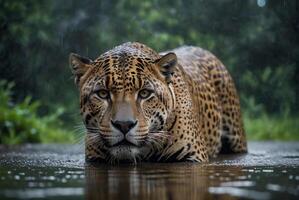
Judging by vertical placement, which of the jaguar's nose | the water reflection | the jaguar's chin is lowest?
the water reflection

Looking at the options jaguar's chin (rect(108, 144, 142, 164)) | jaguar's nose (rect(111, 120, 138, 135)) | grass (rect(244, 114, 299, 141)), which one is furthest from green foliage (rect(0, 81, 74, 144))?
jaguar's nose (rect(111, 120, 138, 135))

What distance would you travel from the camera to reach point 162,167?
7039 mm

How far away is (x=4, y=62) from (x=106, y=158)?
1064cm

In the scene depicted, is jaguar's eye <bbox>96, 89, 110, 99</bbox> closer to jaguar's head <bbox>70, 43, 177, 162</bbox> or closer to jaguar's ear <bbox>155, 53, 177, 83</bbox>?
jaguar's head <bbox>70, 43, 177, 162</bbox>

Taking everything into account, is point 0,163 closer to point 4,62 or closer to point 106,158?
point 106,158

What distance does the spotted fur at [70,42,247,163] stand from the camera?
276 inches

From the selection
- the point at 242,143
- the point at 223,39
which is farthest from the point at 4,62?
the point at 242,143

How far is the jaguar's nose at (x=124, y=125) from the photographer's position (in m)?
6.81

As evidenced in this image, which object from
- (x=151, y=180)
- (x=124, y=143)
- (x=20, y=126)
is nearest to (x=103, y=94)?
(x=124, y=143)

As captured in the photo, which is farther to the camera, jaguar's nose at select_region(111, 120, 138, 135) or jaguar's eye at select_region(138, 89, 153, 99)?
jaguar's eye at select_region(138, 89, 153, 99)

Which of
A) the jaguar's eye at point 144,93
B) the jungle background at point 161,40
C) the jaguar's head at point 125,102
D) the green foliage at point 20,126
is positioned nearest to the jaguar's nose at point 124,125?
the jaguar's head at point 125,102

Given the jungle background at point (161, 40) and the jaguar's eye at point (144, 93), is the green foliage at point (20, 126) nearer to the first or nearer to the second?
the jungle background at point (161, 40)

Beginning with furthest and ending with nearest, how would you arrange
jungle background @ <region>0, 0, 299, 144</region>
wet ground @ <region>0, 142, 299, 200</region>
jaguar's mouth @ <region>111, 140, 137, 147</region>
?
jungle background @ <region>0, 0, 299, 144</region>, jaguar's mouth @ <region>111, 140, 137, 147</region>, wet ground @ <region>0, 142, 299, 200</region>

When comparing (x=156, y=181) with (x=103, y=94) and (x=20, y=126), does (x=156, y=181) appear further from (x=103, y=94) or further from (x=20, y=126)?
(x=20, y=126)
